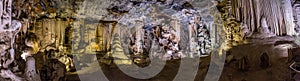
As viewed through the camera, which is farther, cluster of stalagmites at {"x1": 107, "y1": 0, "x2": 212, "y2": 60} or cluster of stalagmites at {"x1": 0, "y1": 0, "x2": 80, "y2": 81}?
cluster of stalagmites at {"x1": 107, "y1": 0, "x2": 212, "y2": 60}

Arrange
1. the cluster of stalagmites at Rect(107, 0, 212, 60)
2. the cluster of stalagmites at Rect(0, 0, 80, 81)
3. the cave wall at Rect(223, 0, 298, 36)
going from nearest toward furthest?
the cluster of stalagmites at Rect(0, 0, 80, 81) < the cave wall at Rect(223, 0, 298, 36) < the cluster of stalagmites at Rect(107, 0, 212, 60)

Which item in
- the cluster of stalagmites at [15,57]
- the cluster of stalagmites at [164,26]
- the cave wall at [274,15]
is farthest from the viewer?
the cluster of stalagmites at [164,26]

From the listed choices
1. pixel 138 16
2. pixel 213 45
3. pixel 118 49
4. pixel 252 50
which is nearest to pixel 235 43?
pixel 252 50

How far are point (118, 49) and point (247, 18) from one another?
16.1 feet

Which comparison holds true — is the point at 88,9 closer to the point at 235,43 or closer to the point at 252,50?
the point at 235,43

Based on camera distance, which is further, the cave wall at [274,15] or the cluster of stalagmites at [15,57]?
the cave wall at [274,15]

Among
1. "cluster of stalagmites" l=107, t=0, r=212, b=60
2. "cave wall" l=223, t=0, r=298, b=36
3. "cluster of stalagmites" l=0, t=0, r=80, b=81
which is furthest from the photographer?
"cluster of stalagmites" l=107, t=0, r=212, b=60

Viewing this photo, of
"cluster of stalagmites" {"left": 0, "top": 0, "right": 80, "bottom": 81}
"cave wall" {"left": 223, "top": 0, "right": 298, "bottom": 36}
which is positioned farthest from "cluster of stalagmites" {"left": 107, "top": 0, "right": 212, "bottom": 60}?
"cluster of stalagmites" {"left": 0, "top": 0, "right": 80, "bottom": 81}

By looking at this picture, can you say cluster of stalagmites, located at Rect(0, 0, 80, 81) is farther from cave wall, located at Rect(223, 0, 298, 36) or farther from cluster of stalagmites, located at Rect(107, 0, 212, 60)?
cave wall, located at Rect(223, 0, 298, 36)

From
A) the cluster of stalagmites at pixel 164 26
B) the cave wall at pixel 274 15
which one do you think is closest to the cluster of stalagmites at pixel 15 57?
the cluster of stalagmites at pixel 164 26

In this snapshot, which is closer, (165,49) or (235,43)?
(235,43)

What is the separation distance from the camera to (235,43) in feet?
21.2

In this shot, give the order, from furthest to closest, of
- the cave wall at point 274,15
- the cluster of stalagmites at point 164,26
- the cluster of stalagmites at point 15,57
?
the cluster of stalagmites at point 164,26 → the cave wall at point 274,15 → the cluster of stalagmites at point 15,57

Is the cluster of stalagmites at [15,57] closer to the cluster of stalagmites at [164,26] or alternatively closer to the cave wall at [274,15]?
the cluster of stalagmites at [164,26]
